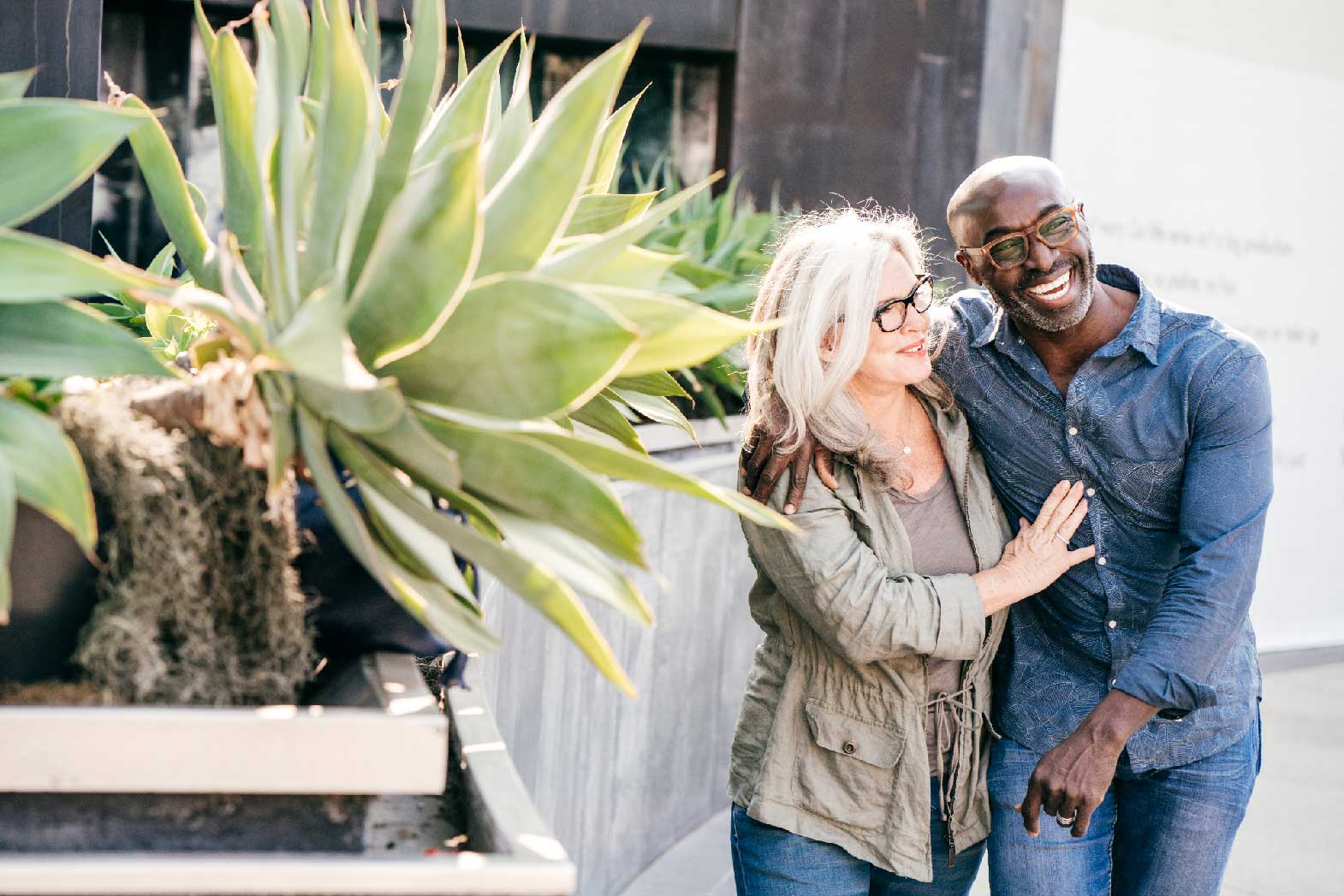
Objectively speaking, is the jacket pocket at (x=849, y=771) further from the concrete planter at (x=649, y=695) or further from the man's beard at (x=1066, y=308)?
the man's beard at (x=1066, y=308)

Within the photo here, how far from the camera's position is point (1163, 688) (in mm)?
2355

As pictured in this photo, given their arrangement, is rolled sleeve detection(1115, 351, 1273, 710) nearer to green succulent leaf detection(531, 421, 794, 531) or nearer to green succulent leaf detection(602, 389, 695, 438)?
green succulent leaf detection(602, 389, 695, 438)

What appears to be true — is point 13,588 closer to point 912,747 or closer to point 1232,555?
point 912,747

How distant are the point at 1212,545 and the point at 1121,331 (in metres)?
0.43

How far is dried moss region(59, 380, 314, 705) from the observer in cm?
115

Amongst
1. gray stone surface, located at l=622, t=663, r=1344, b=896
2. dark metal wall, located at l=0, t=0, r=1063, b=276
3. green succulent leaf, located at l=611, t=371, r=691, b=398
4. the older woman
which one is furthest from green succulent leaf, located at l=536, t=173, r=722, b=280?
dark metal wall, located at l=0, t=0, r=1063, b=276

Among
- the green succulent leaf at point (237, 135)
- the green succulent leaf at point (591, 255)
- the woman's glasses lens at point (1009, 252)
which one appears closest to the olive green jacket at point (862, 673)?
the woman's glasses lens at point (1009, 252)

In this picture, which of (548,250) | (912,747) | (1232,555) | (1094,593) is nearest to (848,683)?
(912,747)

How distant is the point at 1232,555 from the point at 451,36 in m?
5.61

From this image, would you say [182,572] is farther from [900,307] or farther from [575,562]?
[900,307]

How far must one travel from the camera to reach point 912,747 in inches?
98.7

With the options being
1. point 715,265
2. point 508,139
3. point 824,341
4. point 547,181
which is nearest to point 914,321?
point 824,341

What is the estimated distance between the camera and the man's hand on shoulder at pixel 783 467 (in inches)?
98.5

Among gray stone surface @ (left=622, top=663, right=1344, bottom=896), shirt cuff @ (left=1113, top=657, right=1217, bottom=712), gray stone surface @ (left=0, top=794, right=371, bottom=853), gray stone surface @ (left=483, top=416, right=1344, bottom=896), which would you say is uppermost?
gray stone surface @ (left=0, top=794, right=371, bottom=853)
